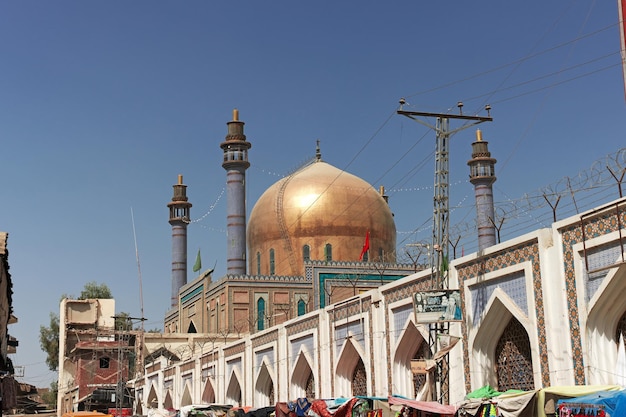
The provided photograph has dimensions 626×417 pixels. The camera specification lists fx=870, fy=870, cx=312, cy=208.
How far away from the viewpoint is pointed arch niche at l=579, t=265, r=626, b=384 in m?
14.0

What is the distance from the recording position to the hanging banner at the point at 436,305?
17719 mm

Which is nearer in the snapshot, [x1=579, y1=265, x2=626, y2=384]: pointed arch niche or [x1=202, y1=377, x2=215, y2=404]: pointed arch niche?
[x1=579, y1=265, x2=626, y2=384]: pointed arch niche

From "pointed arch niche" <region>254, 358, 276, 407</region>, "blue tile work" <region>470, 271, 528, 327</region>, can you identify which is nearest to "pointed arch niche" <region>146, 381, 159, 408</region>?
"pointed arch niche" <region>254, 358, 276, 407</region>

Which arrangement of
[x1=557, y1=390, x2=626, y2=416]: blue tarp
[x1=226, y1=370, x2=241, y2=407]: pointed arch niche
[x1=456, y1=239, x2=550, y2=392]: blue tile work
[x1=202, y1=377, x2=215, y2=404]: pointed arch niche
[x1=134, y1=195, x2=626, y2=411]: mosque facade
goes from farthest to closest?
1. [x1=202, y1=377, x2=215, y2=404]: pointed arch niche
2. [x1=226, y1=370, x2=241, y2=407]: pointed arch niche
3. [x1=456, y1=239, x2=550, y2=392]: blue tile work
4. [x1=134, y1=195, x2=626, y2=411]: mosque facade
5. [x1=557, y1=390, x2=626, y2=416]: blue tarp

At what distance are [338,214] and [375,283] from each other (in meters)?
8.13

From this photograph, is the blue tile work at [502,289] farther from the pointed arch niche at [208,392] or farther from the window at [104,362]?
the window at [104,362]

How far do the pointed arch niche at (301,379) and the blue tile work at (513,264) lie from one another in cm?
944

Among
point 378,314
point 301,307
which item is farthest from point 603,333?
point 301,307

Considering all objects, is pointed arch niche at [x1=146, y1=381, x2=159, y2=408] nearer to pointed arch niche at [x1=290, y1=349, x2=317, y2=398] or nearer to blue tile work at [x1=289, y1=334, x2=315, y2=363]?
blue tile work at [x1=289, y1=334, x2=315, y2=363]

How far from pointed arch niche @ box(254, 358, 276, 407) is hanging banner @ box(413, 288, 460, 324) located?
13007 millimetres

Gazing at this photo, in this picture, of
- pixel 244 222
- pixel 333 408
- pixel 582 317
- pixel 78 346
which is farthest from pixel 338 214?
pixel 582 317

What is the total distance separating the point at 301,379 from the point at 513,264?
1217 cm

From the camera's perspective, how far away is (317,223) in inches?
1950

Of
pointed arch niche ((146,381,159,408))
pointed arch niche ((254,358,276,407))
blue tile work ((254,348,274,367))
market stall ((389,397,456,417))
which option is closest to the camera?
market stall ((389,397,456,417))
